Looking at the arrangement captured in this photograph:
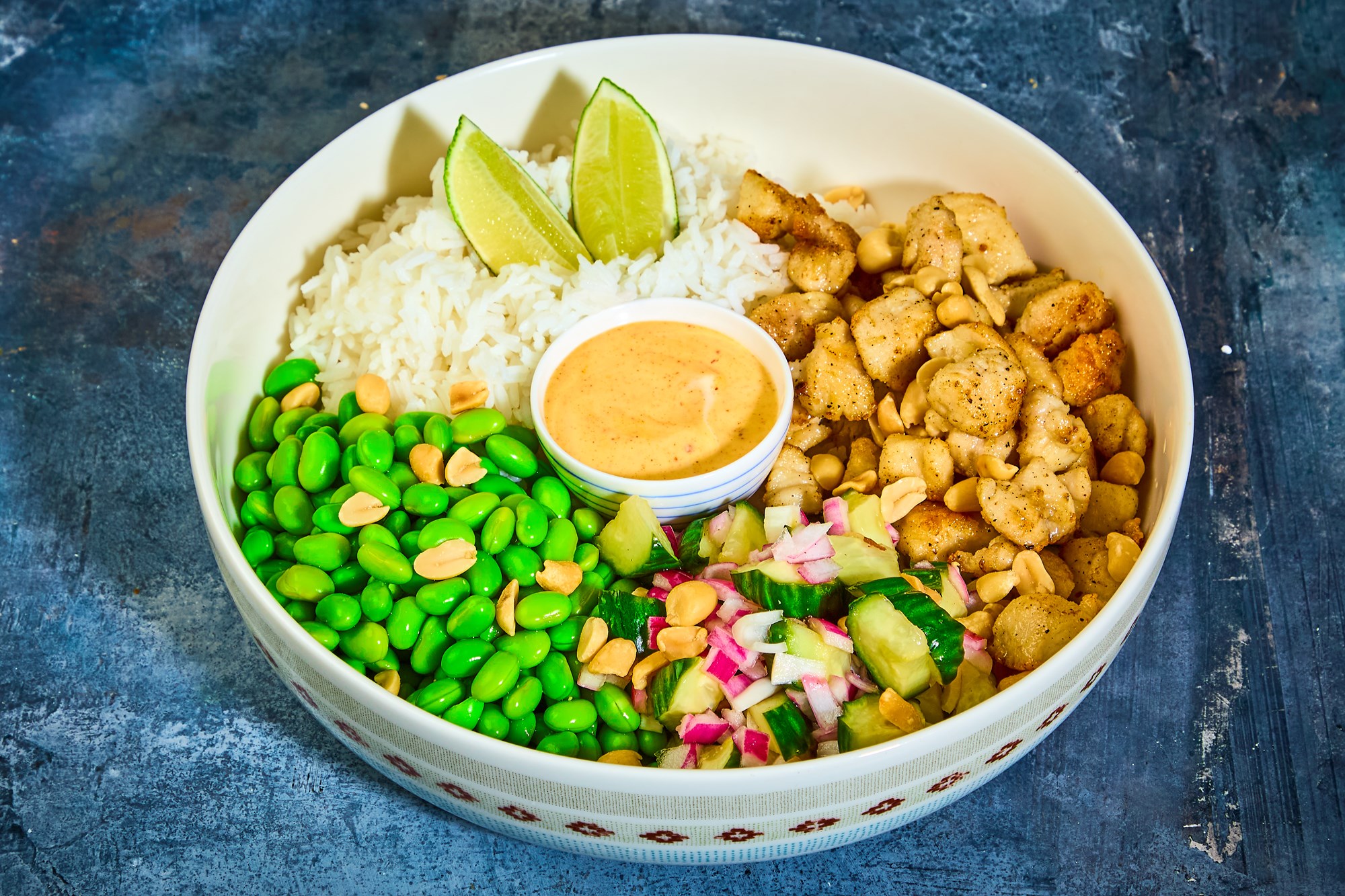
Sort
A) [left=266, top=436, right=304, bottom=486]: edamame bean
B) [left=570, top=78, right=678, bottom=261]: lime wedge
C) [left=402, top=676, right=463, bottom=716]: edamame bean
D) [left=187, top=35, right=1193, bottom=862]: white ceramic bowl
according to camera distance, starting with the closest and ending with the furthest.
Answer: [left=187, top=35, right=1193, bottom=862]: white ceramic bowl → [left=402, top=676, right=463, bottom=716]: edamame bean → [left=266, top=436, right=304, bottom=486]: edamame bean → [left=570, top=78, right=678, bottom=261]: lime wedge

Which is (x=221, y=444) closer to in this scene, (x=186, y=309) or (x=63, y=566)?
(x=63, y=566)

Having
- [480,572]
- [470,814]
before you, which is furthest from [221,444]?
[470,814]

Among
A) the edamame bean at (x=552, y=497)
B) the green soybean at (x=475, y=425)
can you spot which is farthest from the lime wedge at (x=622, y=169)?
the edamame bean at (x=552, y=497)

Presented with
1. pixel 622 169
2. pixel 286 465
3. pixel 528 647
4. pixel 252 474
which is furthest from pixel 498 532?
pixel 622 169

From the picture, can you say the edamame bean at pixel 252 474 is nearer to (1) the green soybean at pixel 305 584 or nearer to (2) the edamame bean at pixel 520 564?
(1) the green soybean at pixel 305 584

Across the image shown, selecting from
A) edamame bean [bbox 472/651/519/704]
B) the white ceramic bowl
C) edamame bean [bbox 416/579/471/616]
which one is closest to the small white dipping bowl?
edamame bean [bbox 416/579/471/616]

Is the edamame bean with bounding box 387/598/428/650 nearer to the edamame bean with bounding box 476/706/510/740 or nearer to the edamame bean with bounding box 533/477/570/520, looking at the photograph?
the edamame bean with bounding box 476/706/510/740
